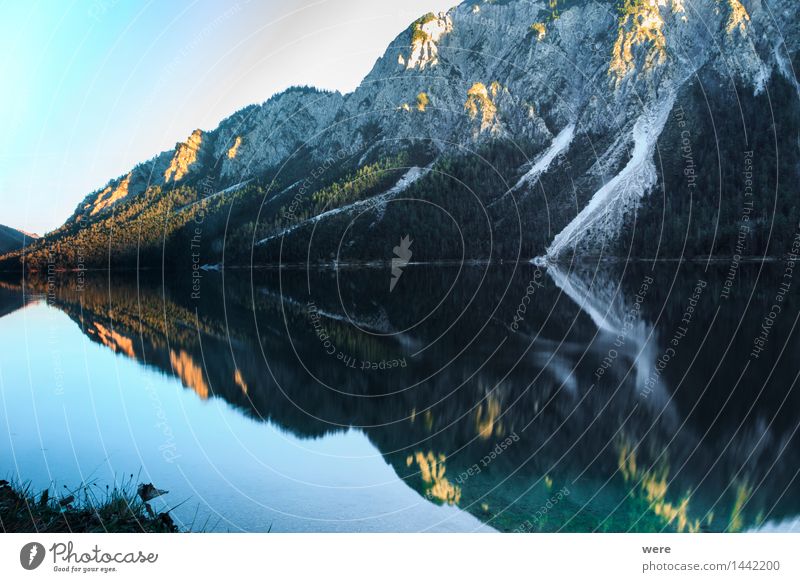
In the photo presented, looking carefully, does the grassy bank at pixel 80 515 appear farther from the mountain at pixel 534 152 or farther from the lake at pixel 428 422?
the mountain at pixel 534 152

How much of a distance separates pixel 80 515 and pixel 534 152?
9015 cm

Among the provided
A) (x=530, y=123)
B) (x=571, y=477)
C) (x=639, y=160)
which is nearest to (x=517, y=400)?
(x=571, y=477)

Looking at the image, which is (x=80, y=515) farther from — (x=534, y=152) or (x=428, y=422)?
(x=534, y=152)

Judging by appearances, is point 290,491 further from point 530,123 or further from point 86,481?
point 530,123

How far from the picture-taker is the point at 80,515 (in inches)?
186

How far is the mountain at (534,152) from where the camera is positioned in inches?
2147

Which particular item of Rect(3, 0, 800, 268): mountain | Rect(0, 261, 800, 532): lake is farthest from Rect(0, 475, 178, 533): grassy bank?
Rect(3, 0, 800, 268): mountain

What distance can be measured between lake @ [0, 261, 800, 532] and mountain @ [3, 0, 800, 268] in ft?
101

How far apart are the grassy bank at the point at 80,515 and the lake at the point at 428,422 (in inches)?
→ 24.3

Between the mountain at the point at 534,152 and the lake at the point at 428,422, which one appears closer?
the lake at the point at 428,422

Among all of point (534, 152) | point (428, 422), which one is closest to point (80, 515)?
point (428, 422)

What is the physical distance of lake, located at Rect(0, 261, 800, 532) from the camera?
5840 mm

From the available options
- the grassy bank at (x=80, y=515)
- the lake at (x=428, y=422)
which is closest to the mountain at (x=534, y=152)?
the lake at (x=428, y=422)

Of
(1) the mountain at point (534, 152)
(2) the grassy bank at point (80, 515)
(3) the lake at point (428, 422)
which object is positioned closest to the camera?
(2) the grassy bank at point (80, 515)
